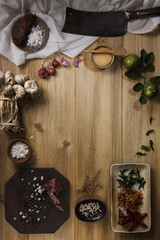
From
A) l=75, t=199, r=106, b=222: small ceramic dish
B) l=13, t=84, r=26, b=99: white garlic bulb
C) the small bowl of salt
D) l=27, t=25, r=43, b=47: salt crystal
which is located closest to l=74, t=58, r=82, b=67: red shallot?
l=27, t=25, r=43, b=47: salt crystal

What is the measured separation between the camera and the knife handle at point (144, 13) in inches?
62.5

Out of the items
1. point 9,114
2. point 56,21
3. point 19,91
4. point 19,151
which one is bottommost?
point 19,151

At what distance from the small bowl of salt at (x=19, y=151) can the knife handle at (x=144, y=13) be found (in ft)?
3.28

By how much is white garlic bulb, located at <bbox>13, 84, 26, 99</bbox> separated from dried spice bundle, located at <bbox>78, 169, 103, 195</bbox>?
2.17 feet

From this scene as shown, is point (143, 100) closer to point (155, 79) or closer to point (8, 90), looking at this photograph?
point (155, 79)

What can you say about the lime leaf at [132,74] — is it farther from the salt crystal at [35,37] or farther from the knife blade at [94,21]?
the salt crystal at [35,37]

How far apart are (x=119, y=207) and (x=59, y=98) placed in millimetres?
789

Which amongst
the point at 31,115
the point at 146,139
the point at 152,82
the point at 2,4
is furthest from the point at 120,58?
the point at 2,4

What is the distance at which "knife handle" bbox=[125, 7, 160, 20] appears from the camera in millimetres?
1587

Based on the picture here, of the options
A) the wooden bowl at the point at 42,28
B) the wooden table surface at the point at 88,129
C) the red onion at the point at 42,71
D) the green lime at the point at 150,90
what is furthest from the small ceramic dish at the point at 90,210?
the wooden bowl at the point at 42,28

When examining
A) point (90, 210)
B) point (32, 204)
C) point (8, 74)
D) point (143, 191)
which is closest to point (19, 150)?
point (32, 204)

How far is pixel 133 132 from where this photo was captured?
1706 millimetres

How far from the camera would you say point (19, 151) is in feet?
5.36

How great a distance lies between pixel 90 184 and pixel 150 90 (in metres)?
0.70
